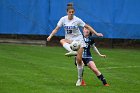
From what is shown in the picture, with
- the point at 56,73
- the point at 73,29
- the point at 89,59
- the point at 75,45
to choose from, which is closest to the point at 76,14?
the point at 56,73

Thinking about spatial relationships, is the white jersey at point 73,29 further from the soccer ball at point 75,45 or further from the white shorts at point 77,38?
the soccer ball at point 75,45

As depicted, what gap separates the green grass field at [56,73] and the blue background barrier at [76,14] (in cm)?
271

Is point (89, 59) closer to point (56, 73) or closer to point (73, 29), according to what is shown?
point (73, 29)

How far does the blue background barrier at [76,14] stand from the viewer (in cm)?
2361

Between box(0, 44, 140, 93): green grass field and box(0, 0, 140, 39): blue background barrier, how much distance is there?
107 inches

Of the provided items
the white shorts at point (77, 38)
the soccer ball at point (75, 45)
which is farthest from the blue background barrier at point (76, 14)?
the soccer ball at point (75, 45)

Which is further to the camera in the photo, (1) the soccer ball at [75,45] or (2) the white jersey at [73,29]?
(2) the white jersey at [73,29]

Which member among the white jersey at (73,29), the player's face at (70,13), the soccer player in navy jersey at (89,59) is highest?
the player's face at (70,13)

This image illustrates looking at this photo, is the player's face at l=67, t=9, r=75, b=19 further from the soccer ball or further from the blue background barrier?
the blue background barrier

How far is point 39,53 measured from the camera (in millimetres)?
20547

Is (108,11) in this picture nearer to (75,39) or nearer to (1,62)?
(1,62)

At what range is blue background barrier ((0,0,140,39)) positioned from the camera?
77.5ft

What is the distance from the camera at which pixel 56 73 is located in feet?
45.7

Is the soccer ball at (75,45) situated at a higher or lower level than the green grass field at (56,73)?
higher
